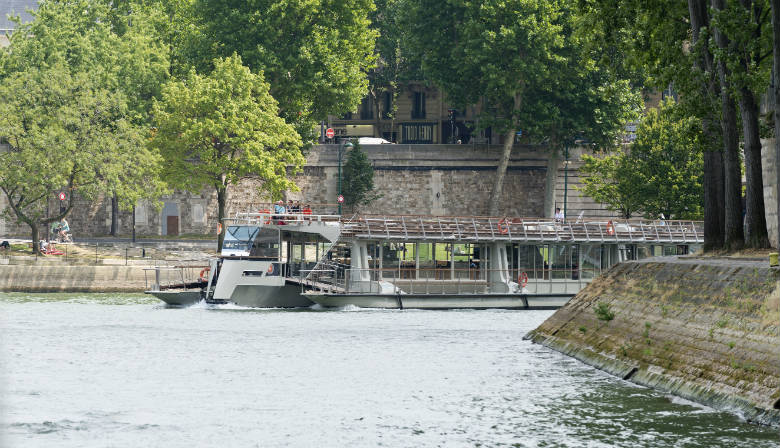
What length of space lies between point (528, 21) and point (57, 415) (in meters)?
47.8

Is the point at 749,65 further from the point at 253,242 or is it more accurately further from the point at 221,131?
the point at 221,131

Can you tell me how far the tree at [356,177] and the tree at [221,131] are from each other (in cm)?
1038

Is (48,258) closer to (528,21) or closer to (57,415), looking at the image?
(528,21)

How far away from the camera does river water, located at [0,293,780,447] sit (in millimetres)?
17469

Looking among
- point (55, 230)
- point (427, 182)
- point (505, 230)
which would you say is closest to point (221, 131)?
point (55, 230)

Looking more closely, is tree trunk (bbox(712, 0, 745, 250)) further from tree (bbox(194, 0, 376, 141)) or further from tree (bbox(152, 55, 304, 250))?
tree (bbox(194, 0, 376, 141))

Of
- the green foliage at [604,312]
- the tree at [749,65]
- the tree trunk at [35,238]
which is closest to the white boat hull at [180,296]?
the tree trunk at [35,238]

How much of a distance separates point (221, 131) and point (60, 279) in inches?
424

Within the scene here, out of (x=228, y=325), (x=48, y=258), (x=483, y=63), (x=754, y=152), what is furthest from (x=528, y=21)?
(x=754, y=152)

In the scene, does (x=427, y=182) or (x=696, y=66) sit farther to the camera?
(x=427, y=182)

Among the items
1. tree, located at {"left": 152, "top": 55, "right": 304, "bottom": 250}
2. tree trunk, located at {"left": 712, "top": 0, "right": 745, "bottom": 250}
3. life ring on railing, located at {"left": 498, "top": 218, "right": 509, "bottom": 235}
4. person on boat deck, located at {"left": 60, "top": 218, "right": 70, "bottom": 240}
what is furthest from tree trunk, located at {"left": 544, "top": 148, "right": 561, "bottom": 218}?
tree trunk, located at {"left": 712, "top": 0, "right": 745, "bottom": 250}

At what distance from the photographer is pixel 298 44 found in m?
65.1

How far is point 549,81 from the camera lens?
2581 inches

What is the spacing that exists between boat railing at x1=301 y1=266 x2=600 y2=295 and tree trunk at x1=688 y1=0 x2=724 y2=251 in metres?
16.4
